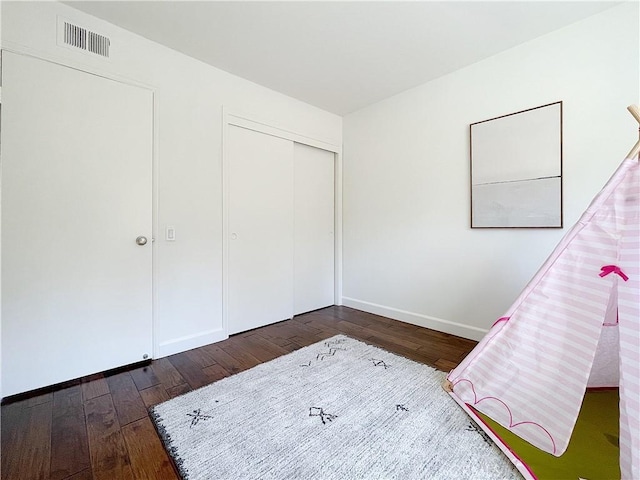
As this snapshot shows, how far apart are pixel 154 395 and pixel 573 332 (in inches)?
87.3

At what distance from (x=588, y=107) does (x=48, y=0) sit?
360 centimetres

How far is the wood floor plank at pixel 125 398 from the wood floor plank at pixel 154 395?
0.02 meters

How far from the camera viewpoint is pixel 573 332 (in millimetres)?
1167

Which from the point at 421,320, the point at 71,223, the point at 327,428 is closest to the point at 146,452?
the point at 327,428

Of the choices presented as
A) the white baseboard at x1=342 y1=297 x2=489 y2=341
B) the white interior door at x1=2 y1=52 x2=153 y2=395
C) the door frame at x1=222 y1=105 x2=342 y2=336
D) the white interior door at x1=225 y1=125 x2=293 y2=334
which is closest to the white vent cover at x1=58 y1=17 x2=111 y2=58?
the white interior door at x1=2 y1=52 x2=153 y2=395

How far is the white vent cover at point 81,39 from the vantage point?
175 centimetres

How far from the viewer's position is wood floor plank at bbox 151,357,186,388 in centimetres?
182

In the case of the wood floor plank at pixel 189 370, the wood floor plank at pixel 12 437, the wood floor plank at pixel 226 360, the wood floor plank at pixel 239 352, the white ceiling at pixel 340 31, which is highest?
the white ceiling at pixel 340 31

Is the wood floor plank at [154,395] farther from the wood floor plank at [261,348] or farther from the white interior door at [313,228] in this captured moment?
the white interior door at [313,228]

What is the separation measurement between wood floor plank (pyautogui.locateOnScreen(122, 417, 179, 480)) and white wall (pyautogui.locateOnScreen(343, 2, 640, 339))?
236cm

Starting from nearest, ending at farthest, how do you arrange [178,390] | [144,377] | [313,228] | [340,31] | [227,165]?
[178,390] < [144,377] < [340,31] < [227,165] < [313,228]

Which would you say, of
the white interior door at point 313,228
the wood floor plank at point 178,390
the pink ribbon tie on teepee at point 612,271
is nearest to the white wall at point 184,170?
the wood floor plank at point 178,390

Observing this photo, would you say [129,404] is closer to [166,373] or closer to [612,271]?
[166,373]

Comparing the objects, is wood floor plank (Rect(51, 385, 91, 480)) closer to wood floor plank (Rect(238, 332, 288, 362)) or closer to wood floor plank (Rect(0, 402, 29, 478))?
wood floor plank (Rect(0, 402, 29, 478))
